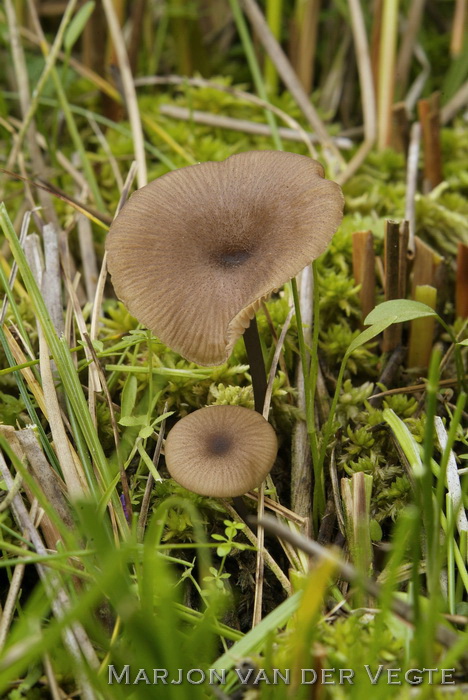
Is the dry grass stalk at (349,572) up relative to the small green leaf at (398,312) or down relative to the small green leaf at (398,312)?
down

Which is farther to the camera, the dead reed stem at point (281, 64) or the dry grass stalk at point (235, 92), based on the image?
the dead reed stem at point (281, 64)

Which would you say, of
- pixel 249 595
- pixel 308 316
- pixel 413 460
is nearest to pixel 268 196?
pixel 308 316

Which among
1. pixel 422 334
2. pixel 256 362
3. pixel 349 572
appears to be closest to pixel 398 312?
pixel 256 362

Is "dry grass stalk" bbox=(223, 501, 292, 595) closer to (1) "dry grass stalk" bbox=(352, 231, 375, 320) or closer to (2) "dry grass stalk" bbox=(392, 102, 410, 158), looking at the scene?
(1) "dry grass stalk" bbox=(352, 231, 375, 320)

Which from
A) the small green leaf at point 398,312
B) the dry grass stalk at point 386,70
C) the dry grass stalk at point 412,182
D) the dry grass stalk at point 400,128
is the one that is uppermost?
the dry grass stalk at point 386,70

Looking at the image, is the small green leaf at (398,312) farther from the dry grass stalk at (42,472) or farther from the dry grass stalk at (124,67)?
the dry grass stalk at (124,67)

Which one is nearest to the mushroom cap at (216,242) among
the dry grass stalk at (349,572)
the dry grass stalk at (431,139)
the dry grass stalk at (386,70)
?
the dry grass stalk at (349,572)

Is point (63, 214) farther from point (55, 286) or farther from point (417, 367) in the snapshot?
point (417, 367)
